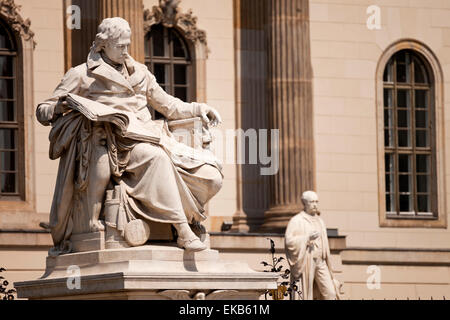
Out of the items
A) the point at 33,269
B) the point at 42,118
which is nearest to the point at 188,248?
the point at 42,118

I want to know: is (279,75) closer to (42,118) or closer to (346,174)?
(346,174)

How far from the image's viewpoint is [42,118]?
1725 centimetres

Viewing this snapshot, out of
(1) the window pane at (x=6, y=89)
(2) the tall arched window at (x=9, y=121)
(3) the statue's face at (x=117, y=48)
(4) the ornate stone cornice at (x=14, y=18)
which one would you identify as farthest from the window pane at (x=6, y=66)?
(3) the statue's face at (x=117, y=48)

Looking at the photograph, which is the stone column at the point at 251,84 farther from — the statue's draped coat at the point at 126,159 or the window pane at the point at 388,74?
the statue's draped coat at the point at 126,159

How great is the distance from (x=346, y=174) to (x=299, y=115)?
7.62 ft

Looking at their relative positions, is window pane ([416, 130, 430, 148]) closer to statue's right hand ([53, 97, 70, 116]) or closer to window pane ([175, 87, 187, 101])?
window pane ([175, 87, 187, 101])

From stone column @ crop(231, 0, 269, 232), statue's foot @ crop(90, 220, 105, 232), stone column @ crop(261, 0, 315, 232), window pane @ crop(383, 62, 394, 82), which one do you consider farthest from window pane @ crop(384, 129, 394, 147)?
statue's foot @ crop(90, 220, 105, 232)

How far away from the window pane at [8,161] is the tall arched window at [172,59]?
11.2ft

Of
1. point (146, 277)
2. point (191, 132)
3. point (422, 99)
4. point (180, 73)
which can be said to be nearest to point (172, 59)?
point (180, 73)

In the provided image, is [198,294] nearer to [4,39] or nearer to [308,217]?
[308,217]

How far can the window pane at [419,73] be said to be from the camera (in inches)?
1496

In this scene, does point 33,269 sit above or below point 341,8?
below

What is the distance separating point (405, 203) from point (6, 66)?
9.22 m

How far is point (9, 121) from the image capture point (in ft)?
110
